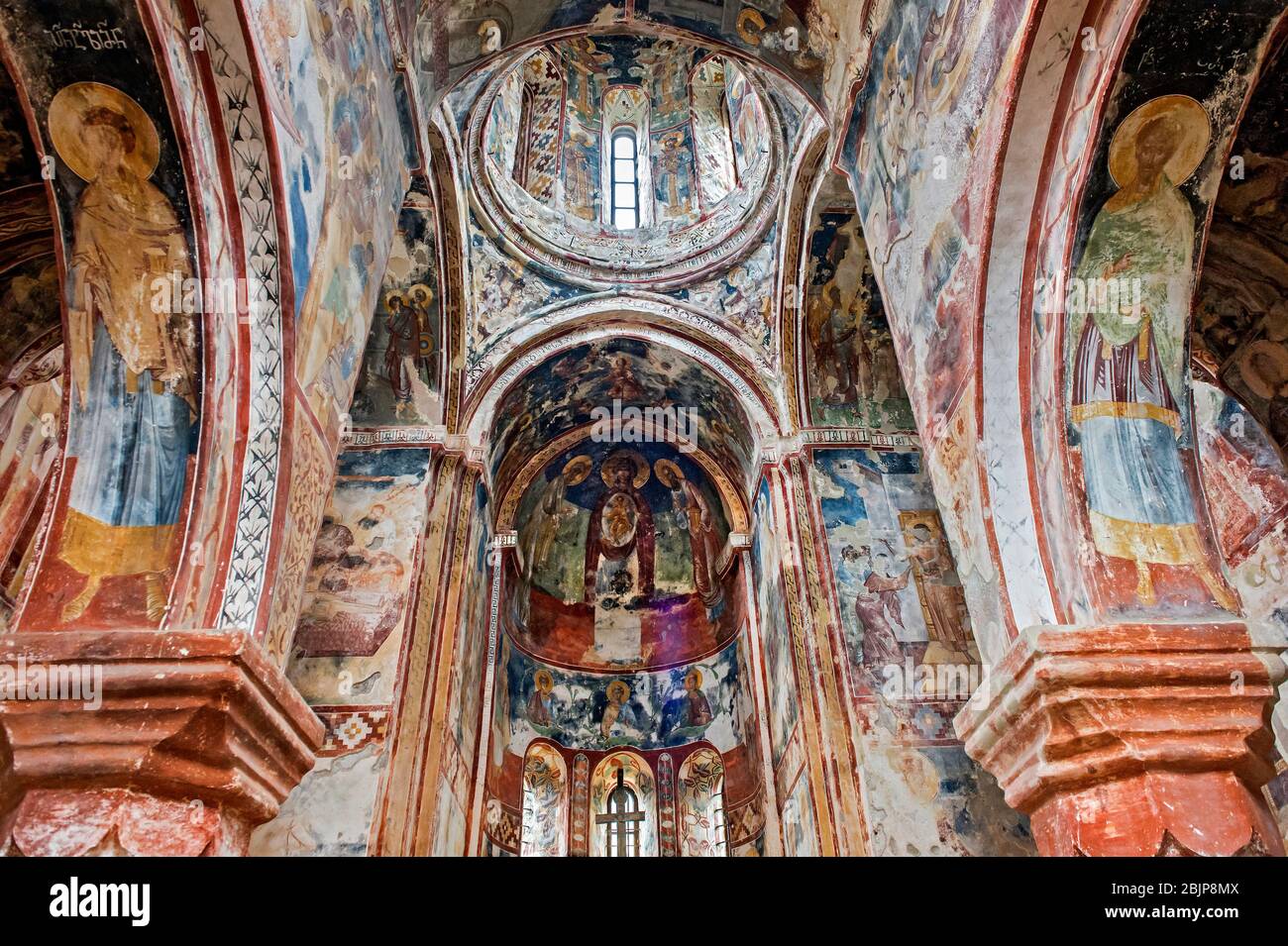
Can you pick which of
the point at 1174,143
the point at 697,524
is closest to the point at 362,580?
the point at 697,524

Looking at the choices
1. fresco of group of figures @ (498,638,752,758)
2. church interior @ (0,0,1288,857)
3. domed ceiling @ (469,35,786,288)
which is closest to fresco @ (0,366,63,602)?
church interior @ (0,0,1288,857)

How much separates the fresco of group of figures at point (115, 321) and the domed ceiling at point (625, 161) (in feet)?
25.5

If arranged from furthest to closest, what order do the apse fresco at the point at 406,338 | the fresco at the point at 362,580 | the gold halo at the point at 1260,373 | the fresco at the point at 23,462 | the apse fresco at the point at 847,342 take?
the apse fresco at the point at 847,342
the apse fresco at the point at 406,338
the fresco at the point at 362,580
the fresco at the point at 23,462
the gold halo at the point at 1260,373

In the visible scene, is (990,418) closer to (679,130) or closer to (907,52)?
(907,52)

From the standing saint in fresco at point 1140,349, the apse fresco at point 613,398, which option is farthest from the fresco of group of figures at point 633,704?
the standing saint in fresco at point 1140,349

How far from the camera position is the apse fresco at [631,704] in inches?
528

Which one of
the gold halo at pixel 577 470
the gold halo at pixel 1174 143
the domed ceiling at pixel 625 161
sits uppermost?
the domed ceiling at pixel 625 161

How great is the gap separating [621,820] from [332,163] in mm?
11065

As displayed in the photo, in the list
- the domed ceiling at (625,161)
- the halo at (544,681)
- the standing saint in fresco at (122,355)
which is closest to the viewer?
the standing saint in fresco at (122,355)

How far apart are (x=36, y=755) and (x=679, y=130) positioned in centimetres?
1400

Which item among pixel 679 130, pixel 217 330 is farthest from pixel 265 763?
pixel 679 130

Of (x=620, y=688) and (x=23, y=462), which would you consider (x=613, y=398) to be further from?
(x=23, y=462)

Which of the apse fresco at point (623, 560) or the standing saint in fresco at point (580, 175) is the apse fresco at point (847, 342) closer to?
the apse fresco at point (623, 560)

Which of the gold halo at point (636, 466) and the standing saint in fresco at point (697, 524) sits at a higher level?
the gold halo at point (636, 466)
